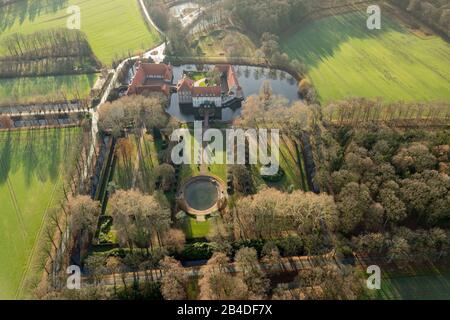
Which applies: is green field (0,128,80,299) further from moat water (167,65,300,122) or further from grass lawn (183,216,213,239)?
moat water (167,65,300,122)

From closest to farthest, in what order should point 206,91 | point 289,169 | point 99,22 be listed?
point 289,169, point 206,91, point 99,22

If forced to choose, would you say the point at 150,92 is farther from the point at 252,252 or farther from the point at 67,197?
the point at 252,252

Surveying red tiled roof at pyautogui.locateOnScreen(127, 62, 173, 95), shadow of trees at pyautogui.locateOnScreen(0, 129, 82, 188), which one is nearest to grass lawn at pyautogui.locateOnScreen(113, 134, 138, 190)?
shadow of trees at pyautogui.locateOnScreen(0, 129, 82, 188)

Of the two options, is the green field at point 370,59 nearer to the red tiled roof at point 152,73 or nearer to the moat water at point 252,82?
the moat water at point 252,82

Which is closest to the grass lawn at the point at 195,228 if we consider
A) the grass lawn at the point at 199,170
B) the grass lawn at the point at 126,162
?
the grass lawn at the point at 199,170

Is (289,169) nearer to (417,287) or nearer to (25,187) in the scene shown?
(417,287)

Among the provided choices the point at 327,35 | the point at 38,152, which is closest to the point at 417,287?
the point at 38,152
